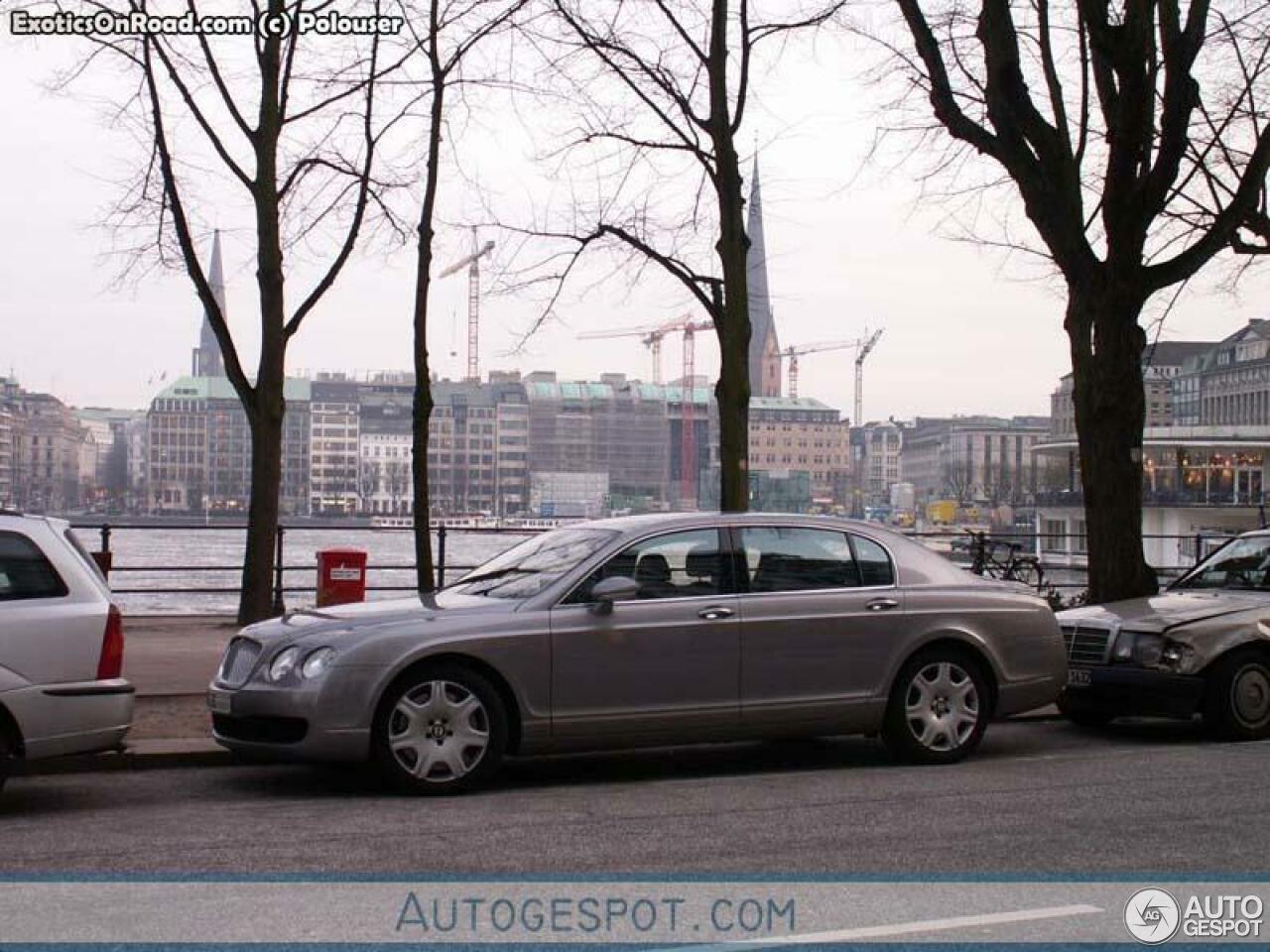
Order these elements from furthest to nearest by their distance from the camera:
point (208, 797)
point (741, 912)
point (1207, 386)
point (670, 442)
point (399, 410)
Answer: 1. point (1207, 386)
2. point (399, 410)
3. point (670, 442)
4. point (208, 797)
5. point (741, 912)

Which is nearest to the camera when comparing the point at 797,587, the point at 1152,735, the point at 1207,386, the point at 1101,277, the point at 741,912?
the point at 741,912

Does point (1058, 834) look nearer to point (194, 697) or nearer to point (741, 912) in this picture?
point (741, 912)

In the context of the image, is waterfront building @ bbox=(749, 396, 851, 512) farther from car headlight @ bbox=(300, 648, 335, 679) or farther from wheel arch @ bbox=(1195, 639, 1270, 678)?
car headlight @ bbox=(300, 648, 335, 679)

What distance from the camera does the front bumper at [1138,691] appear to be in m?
10.9

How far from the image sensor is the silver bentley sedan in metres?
8.60

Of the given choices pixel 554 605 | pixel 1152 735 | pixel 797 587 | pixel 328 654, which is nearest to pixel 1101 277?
pixel 1152 735

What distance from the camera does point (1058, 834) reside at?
7531 millimetres

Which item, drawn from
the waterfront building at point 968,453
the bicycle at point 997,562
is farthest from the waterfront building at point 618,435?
the waterfront building at point 968,453

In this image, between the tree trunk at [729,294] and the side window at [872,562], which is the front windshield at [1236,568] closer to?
the side window at [872,562]

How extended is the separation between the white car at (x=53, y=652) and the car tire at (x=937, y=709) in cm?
458

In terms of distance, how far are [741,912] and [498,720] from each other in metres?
3.00

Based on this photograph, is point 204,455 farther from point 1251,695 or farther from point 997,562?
point 1251,695

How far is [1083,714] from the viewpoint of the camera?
38.8ft

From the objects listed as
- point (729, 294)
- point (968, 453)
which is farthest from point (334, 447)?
point (968, 453)
